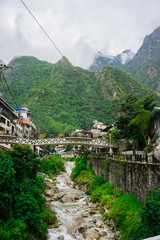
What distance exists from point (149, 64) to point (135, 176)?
4514 inches

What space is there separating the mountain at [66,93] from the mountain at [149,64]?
11.8m

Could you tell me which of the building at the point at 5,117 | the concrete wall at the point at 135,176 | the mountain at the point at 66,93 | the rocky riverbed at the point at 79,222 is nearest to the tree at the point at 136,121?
the concrete wall at the point at 135,176

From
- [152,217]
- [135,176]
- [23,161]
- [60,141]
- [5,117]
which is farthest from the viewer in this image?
[5,117]

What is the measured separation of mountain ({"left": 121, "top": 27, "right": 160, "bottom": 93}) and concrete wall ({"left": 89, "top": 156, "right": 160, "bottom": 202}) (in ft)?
261

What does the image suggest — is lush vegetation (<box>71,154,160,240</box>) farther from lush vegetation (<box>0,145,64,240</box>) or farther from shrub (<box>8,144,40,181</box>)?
shrub (<box>8,144,40,181</box>)

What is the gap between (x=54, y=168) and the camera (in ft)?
119

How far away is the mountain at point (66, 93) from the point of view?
86.8 metres

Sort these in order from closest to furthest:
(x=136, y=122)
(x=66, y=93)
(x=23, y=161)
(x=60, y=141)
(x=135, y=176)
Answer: (x=135, y=176) → (x=23, y=161) → (x=136, y=122) → (x=60, y=141) → (x=66, y=93)

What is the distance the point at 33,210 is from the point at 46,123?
73.8 metres

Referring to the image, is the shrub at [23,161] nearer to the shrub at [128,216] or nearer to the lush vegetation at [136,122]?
the shrub at [128,216]

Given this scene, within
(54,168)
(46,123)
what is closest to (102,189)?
(54,168)

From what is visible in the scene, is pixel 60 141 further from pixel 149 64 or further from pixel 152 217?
pixel 149 64

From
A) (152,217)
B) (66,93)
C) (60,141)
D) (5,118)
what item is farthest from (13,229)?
(66,93)

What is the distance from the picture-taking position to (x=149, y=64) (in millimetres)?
114625
